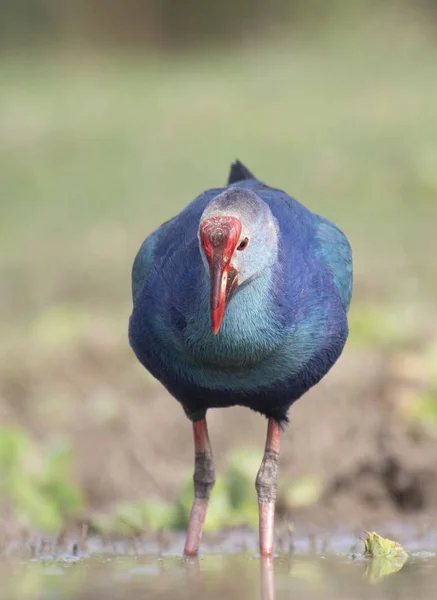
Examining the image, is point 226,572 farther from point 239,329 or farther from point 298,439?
point 298,439

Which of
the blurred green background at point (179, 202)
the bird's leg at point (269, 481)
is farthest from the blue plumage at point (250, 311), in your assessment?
the blurred green background at point (179, 202)

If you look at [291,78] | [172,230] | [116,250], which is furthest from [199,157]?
[172,230]

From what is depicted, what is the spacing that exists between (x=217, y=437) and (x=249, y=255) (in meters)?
2.21

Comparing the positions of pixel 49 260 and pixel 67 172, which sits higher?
pixel 67 172

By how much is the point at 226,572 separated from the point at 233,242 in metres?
1.04

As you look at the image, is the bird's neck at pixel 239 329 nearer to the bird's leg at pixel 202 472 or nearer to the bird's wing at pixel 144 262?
the bird's wing at pixel 144 262

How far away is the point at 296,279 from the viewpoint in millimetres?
4457

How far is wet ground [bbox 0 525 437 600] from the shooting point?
12.9ft

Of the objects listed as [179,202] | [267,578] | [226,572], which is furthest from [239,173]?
[179,202]

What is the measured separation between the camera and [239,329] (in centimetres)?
425

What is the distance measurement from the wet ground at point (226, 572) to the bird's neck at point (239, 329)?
65 cm

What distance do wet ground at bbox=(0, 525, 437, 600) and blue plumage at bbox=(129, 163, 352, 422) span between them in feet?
1.68

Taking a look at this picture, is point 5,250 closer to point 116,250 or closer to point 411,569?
point 116,250

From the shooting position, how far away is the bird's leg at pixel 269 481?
16.2 feet
